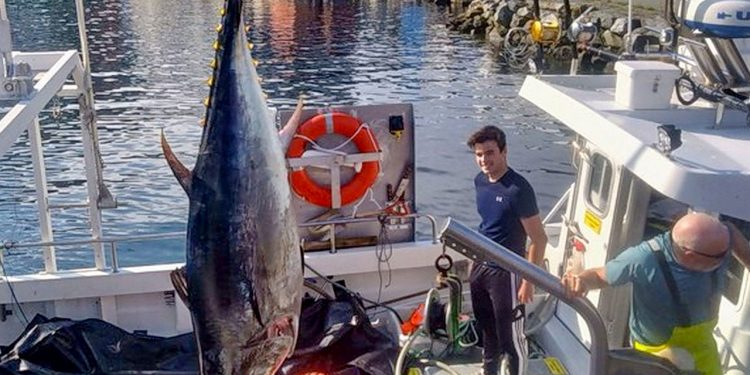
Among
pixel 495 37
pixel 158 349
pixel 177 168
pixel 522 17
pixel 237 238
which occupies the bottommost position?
pixel 495 37

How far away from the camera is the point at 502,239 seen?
4785 millimetres

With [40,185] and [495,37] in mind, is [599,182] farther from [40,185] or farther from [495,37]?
[495,37]

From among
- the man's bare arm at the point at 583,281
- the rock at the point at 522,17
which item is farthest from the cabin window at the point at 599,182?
the rock at the point at 522,17

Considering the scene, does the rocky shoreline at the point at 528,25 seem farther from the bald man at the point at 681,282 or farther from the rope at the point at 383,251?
the bald man at the point at 681,282

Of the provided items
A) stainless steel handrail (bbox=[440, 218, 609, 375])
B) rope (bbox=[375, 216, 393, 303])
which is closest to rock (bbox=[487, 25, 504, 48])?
rope (bbox=[375, 216, 393, 303])

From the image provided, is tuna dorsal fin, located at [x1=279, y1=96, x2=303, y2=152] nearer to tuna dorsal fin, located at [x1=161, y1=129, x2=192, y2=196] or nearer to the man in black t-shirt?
tuna dorsal fin, located at [x1=161, y1=129, x2=192, y2=196]

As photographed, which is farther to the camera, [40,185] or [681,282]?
[40,185]

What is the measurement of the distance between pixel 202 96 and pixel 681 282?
21.1 meters

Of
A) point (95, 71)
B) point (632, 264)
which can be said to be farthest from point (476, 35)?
point (632, 264)

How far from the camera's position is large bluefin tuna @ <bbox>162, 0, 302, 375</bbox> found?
2.45 meters

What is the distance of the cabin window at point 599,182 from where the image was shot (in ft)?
15.9

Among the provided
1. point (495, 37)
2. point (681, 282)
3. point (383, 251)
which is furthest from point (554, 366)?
point (495, 37)

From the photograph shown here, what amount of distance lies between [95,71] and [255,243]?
27.1m

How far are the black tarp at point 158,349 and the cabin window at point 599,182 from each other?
1663 mm
